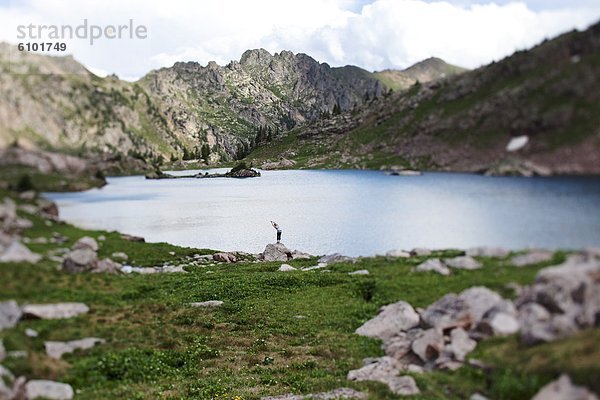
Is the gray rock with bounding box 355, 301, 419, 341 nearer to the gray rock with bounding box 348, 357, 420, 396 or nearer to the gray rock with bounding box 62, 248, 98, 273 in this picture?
the gray rock with bounding box 348, 357, 420, 396

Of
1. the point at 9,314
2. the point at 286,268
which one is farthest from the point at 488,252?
the point at 286,268

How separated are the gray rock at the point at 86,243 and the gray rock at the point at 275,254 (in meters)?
37.1

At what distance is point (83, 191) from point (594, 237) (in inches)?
340

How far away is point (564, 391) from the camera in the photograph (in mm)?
4957

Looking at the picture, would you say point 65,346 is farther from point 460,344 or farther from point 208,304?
point 460,344

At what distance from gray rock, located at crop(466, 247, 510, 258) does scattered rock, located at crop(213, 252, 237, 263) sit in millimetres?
37410

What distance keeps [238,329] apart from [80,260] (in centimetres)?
1713

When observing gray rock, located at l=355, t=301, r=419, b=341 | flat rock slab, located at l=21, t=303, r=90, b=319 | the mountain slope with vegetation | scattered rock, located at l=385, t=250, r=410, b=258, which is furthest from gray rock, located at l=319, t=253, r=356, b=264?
the mountain slope with vegetation

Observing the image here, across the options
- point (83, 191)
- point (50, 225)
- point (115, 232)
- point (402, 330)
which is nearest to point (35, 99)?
point (83, 191)

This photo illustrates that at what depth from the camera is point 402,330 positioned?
51.9 ft

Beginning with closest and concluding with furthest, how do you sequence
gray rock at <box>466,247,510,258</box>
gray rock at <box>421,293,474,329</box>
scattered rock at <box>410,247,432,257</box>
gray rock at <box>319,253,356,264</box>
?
gray rock at <box>466,247,510,258</box> → gray rock at <box>421,293,474,329</box> → scattered rock at <box>410,247,432,257</box> → gray rock at <box>319,253,356,264</box>

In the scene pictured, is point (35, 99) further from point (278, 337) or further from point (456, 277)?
point (278, 337)

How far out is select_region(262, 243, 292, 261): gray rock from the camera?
151 feet

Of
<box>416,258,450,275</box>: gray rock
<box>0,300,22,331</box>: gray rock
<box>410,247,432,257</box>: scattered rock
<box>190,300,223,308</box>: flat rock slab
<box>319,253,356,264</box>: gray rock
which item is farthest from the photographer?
<box>319,253,356,264</box>: gray rock
